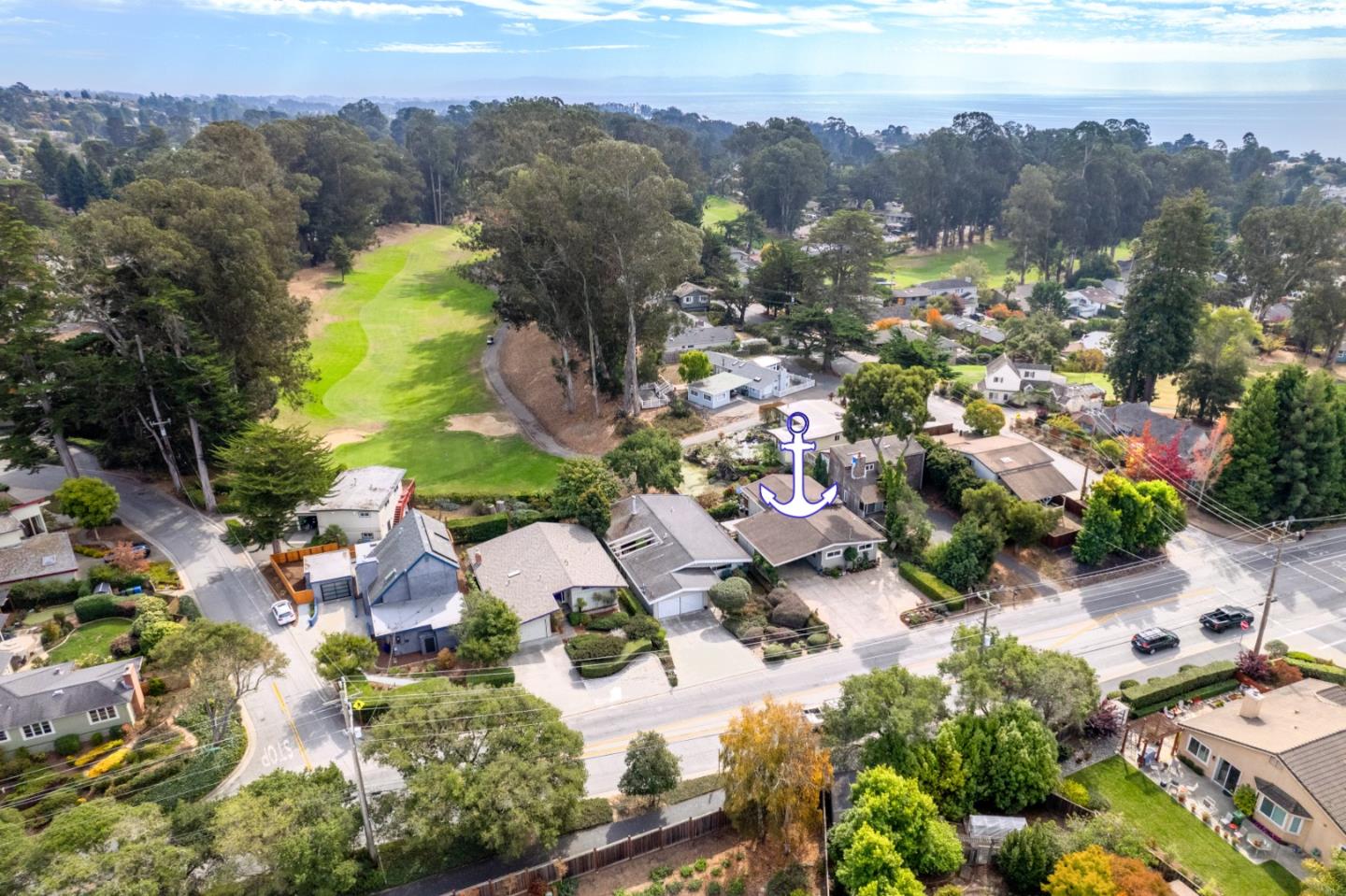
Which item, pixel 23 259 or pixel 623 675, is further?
pixel 23 259

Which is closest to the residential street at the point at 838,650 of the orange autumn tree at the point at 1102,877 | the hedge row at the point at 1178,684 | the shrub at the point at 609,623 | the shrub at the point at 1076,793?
the hedge row at the point at 1178,684

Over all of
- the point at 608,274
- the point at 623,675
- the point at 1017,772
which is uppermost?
the point at 608,274

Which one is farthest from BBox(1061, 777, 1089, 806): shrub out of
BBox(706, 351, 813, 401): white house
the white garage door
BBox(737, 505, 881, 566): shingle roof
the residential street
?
BBox(706, 351, 813, 401): white house

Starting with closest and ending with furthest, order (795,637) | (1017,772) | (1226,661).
Result: (1017,772)
(1226,661)
(795,637)

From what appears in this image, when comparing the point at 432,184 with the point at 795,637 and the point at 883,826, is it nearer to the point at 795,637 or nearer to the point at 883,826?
the point at 795,637

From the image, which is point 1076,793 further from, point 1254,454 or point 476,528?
point 476,528

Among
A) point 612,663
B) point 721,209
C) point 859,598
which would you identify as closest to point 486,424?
point 612,663

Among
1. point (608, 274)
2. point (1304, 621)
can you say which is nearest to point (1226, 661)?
point (1304, 621)

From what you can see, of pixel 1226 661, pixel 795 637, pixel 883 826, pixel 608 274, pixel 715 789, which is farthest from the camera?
pixel 608 274
